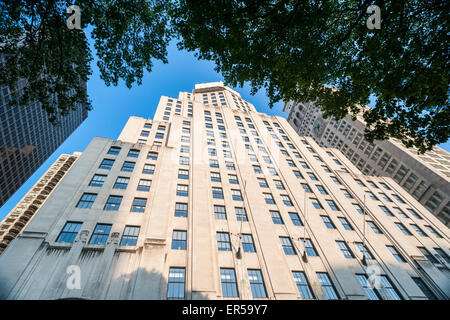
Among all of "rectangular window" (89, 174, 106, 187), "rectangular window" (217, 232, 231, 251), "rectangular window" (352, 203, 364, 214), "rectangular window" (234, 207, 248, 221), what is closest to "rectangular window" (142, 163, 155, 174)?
"rectangular window" (89, 174, 106, 187)

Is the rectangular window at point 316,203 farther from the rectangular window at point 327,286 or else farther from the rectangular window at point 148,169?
the rectangular window at point 148,169

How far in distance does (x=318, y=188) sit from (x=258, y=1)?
30.8 metres

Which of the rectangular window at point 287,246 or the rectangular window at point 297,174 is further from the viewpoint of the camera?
the rectangular window at point 297,174

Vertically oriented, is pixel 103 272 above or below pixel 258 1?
below

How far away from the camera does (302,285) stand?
18781 mm

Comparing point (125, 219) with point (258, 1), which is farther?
point (125, 219)

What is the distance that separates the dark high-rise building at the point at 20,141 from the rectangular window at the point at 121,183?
5727 centimetres

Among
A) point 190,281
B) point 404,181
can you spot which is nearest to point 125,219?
point 190,281

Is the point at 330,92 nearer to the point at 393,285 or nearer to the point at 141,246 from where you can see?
the point at 141,246

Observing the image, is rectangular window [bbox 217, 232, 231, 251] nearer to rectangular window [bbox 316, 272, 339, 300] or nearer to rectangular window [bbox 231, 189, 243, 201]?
rectangular window [bbox 231, 189, 243, 201]

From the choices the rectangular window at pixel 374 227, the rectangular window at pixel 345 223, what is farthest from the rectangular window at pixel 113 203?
the rectangular window at pixel 374 227

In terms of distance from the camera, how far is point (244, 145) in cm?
3894

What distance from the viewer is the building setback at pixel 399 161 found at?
4406cm

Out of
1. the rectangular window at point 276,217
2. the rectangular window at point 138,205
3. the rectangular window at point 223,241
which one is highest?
the rectangular window at point 138,205
